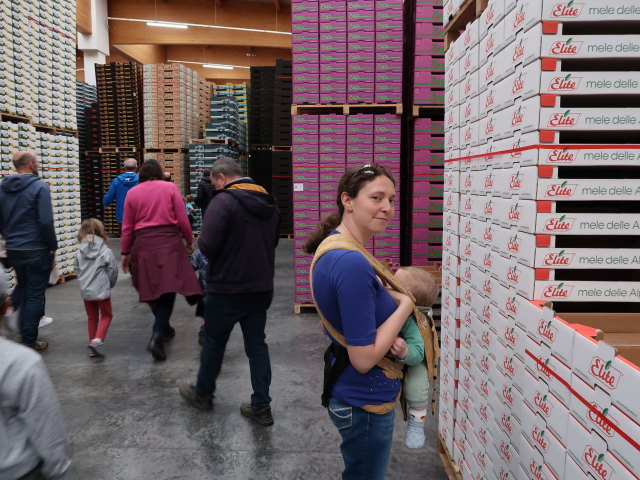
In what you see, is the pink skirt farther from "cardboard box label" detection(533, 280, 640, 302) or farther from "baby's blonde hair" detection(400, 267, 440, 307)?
"cardboard box label" detection(533, 280, 640, 302)

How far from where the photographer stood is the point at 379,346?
5.73ft

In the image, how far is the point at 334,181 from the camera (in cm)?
661

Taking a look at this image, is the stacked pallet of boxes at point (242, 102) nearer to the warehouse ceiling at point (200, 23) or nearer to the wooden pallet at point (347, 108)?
the warehouse ceiling at point (200, 23)

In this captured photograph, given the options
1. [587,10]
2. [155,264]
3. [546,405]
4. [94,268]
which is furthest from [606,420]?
[94,268]

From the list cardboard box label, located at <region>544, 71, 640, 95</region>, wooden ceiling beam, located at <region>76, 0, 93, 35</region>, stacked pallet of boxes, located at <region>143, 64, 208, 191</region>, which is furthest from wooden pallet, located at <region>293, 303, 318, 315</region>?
wooden ceiling beam, located at <region>76, 0, 93, 35</region>

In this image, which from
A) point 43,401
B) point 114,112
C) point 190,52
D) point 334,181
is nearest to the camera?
point 43,401

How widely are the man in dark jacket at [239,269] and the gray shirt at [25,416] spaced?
2.12 meters

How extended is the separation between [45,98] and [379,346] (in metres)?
8.55

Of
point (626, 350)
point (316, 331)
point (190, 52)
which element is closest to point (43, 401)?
point (626, 350)

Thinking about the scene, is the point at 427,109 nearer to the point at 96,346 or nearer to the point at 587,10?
the point at 587,10

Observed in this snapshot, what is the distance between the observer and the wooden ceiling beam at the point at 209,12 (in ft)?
56.3

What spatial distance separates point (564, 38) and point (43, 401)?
2191 mm

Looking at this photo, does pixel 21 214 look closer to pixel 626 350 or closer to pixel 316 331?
pixel 316 331

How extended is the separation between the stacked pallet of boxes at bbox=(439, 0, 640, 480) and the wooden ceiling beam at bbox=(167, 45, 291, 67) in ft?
67.4
